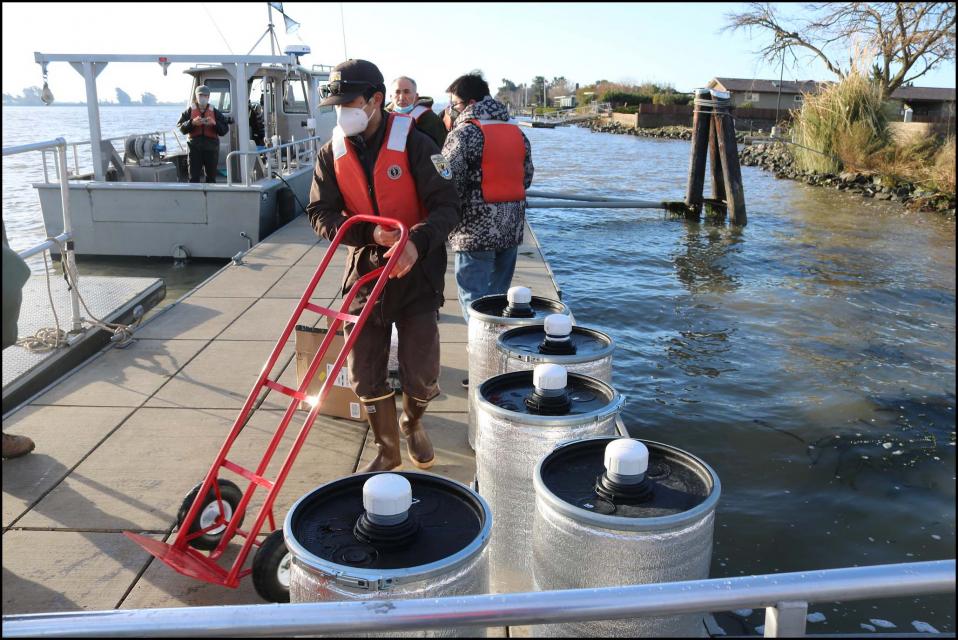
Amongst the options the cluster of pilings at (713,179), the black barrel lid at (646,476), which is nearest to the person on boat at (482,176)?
the black barrel lid at (646,476)

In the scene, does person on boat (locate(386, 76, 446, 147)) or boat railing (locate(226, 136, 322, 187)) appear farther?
boat railing (locate(226, 136, 322, 187))

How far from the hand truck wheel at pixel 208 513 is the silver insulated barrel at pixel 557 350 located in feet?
4.53

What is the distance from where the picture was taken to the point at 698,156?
17.4 m

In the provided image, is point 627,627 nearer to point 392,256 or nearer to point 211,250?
point 392,256

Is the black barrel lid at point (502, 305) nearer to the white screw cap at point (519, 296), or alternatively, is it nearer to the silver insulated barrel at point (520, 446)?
the white screw cap at point (519, 296)

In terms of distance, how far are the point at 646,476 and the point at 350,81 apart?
2.20m

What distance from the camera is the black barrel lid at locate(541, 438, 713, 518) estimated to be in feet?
7.77

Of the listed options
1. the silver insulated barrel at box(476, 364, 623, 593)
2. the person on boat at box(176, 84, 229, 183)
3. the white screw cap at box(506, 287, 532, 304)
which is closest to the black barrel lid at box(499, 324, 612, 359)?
the white screw cap at box(506, 287, 532, 304)

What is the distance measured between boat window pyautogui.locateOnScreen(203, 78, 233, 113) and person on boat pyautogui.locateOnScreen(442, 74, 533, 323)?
1146cm

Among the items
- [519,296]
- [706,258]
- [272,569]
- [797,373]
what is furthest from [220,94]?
[272,569]

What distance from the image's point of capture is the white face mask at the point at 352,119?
359 centimetres

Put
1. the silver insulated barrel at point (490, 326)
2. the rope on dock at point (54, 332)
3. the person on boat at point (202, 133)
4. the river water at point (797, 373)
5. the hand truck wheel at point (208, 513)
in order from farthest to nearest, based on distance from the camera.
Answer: the person on boat at point (202, 133), the rope on dock at point (54, 332), the river water at point (797, 373), the silver insulated barrel at point (490, 326), the hand truck wheel at point (208, 513)

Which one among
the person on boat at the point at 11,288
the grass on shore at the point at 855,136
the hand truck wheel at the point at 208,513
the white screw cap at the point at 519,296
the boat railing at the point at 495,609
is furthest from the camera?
the grass on shore at the point at 855,136

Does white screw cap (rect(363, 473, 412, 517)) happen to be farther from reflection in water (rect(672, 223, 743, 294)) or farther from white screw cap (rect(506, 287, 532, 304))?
reflection in water (rect(672, 223, 743, 294))
